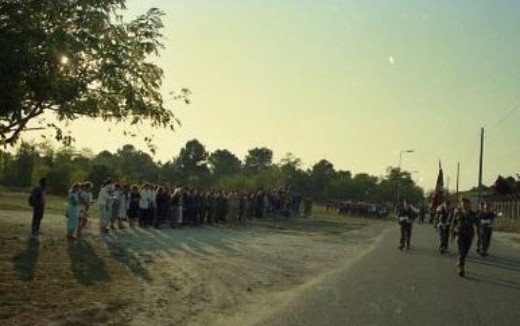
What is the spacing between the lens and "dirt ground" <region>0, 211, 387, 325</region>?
37.2ft

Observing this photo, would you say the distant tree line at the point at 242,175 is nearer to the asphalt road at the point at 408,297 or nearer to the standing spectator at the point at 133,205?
the standing spectator at the point at 133,205

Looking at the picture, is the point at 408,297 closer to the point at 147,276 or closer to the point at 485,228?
the point at 147,276

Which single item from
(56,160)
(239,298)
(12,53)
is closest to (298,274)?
(239,298)

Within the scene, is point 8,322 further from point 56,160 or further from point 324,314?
point 56,160

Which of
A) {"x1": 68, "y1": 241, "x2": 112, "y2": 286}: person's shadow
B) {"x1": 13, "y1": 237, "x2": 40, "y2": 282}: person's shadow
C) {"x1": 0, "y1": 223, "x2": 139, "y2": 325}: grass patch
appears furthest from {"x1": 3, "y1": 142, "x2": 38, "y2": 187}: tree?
{"x1": 13, "y1": 237, "x2": 40, "y2": 282}: person's shadow

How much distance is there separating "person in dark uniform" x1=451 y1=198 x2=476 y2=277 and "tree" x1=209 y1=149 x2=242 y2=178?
5246 inches

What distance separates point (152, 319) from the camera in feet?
36.4

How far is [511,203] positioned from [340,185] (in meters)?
62.9

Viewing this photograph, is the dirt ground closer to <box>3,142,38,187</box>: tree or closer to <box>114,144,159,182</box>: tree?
<box>3,142,38,187</box>: tree

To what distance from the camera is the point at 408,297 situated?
14.0 meters

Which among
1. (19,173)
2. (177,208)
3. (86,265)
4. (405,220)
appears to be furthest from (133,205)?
(19,173)

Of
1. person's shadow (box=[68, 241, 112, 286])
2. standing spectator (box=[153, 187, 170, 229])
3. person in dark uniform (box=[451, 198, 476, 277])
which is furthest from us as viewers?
standing spectator (box=[153, 187, 170, 229])

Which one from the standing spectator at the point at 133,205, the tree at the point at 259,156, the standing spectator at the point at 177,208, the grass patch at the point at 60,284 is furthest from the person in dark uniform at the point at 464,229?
the tree at the point at 259,156

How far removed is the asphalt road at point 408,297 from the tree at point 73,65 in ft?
19.9
